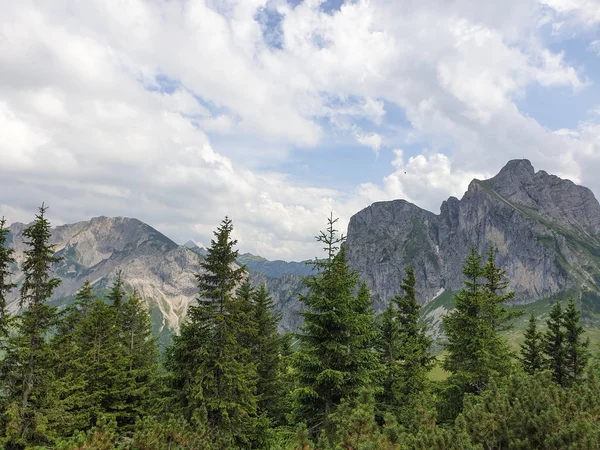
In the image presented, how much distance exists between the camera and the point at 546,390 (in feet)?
43.5

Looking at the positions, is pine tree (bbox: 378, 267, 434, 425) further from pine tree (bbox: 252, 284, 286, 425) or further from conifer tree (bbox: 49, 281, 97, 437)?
conifer tree (bbox: 49, 281, 97, 437)

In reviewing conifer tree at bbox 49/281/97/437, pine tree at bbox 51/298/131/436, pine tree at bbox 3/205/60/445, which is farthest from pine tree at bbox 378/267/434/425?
pine tree at bbox 3/205/60/445

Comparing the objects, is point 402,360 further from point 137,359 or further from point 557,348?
point 137,359

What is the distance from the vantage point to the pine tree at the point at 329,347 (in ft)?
63.7

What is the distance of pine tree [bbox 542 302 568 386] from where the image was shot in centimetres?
3025

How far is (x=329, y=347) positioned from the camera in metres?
19.1

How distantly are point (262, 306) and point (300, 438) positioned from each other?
68.4 ft

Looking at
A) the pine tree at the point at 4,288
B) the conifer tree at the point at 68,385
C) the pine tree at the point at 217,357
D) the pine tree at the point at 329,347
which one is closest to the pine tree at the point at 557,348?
the pine tree at the point at 329,347

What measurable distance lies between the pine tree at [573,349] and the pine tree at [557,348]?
26cm

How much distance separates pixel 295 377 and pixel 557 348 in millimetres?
23712

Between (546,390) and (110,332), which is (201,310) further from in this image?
(546,390)

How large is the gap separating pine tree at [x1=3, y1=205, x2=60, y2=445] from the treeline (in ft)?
0.23

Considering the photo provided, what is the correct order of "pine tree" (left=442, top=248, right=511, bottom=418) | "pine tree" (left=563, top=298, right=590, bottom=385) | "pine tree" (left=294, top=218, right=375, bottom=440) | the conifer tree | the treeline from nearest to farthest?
1. the treeline
2. "pine tree" (left=294, top=218, right=375, bottom=440)
3. the conifer tree
4. "pine tree" (left=442, top=248, right=511, bottom=418)
5. "pine tree" (left=563, top=298, right=590, bottom=385)

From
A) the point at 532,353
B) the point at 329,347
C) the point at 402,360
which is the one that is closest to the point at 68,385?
Result: the point at 329,347
